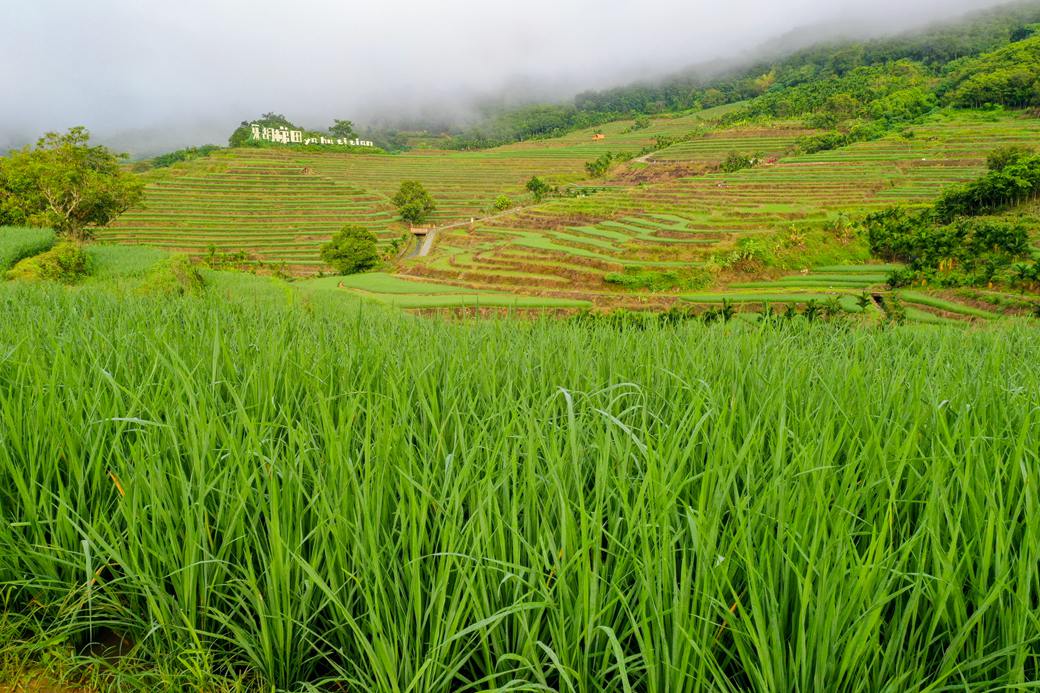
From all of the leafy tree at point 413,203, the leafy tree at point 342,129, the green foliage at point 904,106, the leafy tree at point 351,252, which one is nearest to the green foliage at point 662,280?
Result: the leafy tree at point 351,252

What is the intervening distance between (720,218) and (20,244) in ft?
112

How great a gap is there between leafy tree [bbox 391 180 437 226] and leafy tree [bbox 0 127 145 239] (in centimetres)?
3455

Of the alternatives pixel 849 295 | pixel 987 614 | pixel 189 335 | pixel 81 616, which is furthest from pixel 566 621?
pixel 849 295

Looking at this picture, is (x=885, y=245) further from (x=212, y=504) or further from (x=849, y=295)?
(x=212, y=504)

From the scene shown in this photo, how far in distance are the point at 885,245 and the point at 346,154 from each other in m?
82.5

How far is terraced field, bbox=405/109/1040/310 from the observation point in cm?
3145

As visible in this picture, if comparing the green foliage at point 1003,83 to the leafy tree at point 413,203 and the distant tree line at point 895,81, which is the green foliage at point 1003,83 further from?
the leafy tree at point 413,203

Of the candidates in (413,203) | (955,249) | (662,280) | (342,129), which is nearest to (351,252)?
(413,203)

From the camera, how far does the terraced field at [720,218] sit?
31.5m

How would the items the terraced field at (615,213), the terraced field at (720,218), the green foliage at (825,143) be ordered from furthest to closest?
the green foliage at (825,143) < the terraced field at (720,218) < the terraced field at (615,213)

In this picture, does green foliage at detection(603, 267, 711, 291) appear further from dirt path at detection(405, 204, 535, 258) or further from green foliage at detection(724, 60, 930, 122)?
green foliage at detection(724, 60, 930, 122)

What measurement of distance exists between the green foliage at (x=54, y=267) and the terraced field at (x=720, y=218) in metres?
21.2

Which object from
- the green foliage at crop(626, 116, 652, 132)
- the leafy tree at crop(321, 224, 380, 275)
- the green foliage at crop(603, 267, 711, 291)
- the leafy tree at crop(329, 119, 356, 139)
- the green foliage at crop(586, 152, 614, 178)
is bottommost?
the green foliage at crop(603, 267, 711, 291)

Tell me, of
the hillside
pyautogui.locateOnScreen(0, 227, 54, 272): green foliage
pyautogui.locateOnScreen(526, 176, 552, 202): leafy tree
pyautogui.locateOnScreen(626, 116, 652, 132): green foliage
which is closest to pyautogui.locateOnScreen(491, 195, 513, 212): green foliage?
the hillside
